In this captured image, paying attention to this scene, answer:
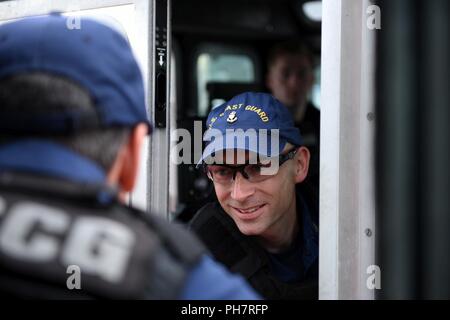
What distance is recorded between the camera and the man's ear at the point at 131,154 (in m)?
1.13

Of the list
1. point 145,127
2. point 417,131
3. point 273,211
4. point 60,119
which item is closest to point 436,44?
point 417,131

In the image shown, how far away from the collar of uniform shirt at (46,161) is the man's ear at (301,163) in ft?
6.11

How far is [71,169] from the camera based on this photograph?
1023 millimetres

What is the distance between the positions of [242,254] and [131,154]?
5.25ft

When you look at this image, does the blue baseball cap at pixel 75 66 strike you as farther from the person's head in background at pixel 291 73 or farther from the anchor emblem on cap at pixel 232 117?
the person's head in background at pixel 291 73

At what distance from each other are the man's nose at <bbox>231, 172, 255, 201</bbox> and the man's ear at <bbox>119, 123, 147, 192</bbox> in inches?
61.3

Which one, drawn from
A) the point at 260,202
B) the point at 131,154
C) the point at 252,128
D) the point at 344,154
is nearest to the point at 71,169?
the point at 131,154

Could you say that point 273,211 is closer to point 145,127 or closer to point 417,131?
point 417,131

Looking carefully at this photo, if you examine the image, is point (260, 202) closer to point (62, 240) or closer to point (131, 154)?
point (131, 154)

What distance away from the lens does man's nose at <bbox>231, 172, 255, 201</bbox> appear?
2.71 metres

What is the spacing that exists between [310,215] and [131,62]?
5.98ft

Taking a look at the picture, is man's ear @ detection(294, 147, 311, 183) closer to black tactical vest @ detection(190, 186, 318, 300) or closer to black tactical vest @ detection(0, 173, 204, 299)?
black tactical vest @ detection(190, 186, 318, 300)

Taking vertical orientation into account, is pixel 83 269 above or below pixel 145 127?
below
